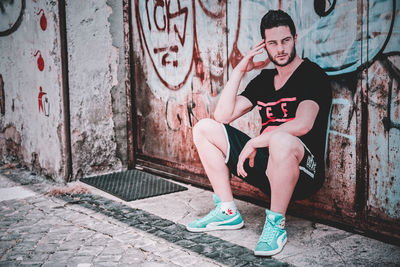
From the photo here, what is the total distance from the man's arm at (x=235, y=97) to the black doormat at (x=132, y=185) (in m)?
1.26

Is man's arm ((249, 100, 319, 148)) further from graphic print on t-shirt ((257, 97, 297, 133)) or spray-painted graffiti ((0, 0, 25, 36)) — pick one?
spray-painted graffiti ((0, 0, 25, 36))

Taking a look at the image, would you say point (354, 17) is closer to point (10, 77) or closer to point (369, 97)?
point (369, 97)

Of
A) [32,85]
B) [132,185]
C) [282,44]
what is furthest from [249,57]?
[32,85]

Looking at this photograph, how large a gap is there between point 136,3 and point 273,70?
7.80ft

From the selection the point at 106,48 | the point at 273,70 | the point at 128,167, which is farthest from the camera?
the point at 128,167

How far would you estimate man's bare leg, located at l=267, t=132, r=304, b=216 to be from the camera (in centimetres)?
257

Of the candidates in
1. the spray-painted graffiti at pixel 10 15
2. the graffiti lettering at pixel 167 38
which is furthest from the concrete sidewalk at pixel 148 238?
A: the spray-painted graffiti at pixel 10 15

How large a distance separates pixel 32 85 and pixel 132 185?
69.9 inches

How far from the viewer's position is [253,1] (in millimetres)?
3539

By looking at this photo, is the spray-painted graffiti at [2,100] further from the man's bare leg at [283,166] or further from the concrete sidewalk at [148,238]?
the man's bare leg at [283,166]

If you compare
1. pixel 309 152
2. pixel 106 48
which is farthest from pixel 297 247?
pixel 106 48

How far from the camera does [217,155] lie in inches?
120

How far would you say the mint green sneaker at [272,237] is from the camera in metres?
2.56

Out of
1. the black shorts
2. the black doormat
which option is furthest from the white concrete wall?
the black shorts
